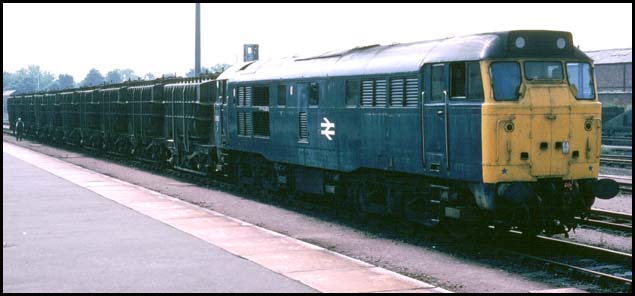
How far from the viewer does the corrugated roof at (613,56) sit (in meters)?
70.6

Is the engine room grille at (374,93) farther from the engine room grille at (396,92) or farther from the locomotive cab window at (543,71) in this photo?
the locomotive cab window at (543,71)

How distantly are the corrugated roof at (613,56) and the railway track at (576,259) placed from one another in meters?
60.2

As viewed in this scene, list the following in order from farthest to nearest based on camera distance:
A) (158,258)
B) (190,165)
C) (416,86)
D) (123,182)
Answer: (190,165) < (123,182) < (416,86) < (158,258)

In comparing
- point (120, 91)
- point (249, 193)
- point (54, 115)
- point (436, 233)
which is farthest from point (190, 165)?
point (54, 115)

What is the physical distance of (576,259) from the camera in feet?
42.7

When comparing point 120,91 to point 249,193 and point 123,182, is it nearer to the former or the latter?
point 123,182

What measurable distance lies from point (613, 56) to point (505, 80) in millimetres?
64692

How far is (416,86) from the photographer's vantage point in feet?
47.4

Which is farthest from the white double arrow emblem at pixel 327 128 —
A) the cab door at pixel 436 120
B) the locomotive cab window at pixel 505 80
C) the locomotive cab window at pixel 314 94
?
the locomotive cab window at pixel 505 80

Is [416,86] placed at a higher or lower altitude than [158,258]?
higher

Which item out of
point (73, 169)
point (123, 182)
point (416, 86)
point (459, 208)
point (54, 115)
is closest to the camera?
point (459, 208)

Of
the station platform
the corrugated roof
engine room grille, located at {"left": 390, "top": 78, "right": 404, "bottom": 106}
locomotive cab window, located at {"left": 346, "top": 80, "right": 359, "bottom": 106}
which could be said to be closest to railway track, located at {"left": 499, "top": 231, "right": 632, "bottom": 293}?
the station platform

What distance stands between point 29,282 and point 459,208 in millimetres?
6930

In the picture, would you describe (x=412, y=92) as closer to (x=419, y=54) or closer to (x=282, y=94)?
(x=419, y=54)
